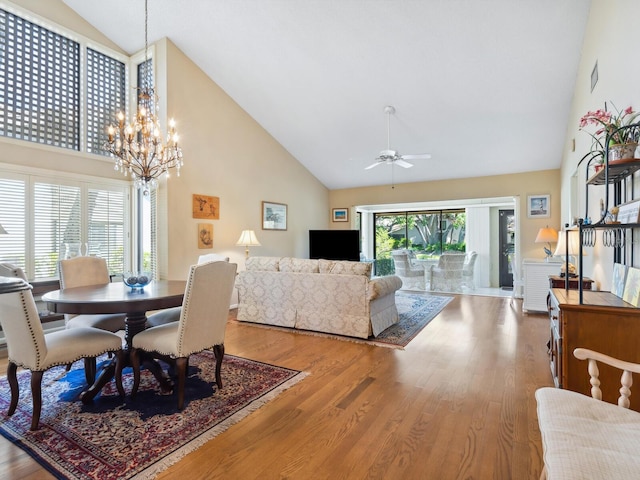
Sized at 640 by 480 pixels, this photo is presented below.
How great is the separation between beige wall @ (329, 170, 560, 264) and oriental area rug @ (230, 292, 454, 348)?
2072mm

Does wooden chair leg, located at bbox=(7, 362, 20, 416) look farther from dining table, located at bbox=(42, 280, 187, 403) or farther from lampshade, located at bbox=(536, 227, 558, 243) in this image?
lampshade, located at bbox=(536, 227, 558, 243)

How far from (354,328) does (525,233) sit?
15.7ft

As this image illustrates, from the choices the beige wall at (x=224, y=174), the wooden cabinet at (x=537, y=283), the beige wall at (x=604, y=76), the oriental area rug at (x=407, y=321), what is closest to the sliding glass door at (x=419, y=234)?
the oriental area rug at (x=407, y=321)

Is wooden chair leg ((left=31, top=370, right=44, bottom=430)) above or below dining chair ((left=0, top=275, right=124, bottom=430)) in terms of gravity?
below

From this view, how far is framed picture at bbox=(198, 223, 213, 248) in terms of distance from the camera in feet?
17.9

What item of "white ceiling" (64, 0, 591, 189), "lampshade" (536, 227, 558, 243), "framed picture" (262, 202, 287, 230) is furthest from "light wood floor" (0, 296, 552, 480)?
"white ceiling" (64, 0, 591, 189)

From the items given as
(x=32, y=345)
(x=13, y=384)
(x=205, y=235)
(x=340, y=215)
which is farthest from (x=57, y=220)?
(x=340, y=215)

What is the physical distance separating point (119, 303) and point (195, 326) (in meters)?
0.54

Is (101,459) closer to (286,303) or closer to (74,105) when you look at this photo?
(286,303)

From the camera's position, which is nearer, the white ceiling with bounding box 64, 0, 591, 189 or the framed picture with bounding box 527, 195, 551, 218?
the white ceiling with bounding box 64, 0, 591, 189

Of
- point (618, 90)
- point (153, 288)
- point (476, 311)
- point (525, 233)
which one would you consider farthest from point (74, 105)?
point (525, 233)

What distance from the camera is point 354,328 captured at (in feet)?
13.8

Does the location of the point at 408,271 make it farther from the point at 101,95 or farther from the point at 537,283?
the point at 101,95

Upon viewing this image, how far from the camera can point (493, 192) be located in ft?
23.8
